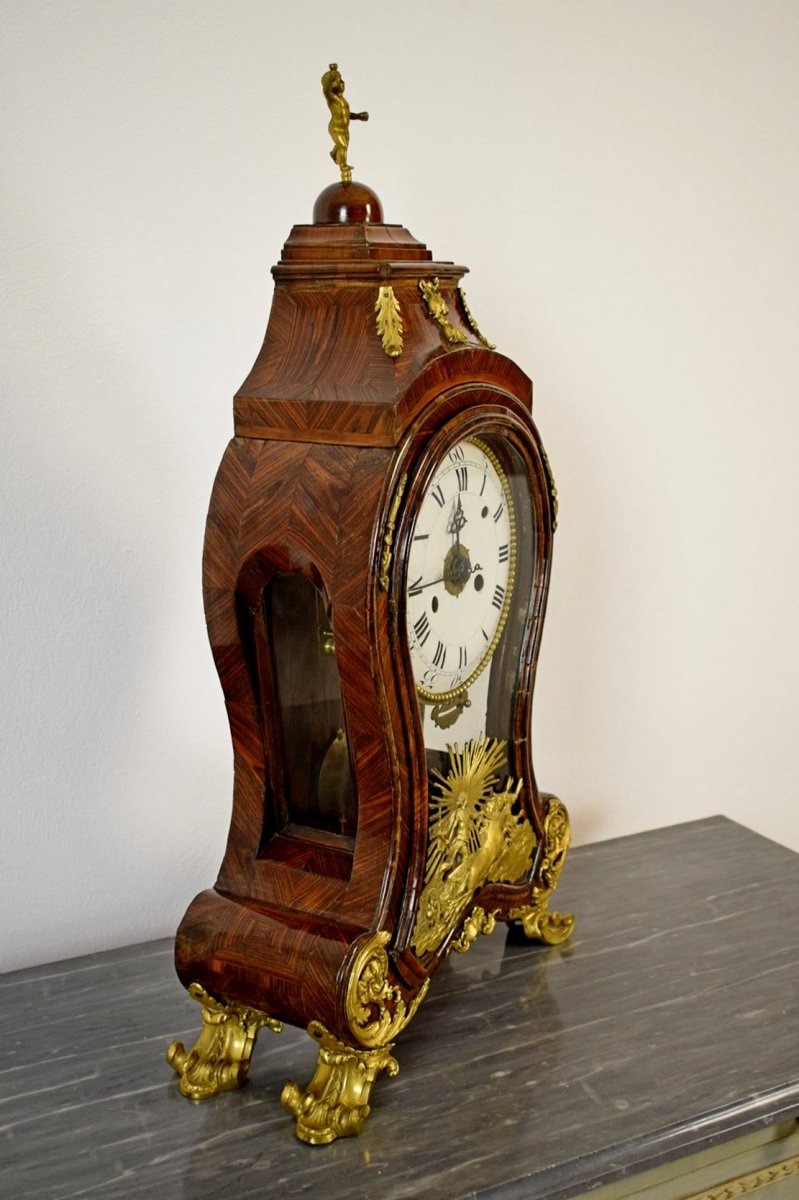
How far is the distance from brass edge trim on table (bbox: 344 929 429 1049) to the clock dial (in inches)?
8.6

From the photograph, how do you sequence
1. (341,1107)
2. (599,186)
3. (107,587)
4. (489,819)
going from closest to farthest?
(341,1107) → (489,819) → (107,587) → (599,186)

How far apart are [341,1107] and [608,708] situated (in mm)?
788

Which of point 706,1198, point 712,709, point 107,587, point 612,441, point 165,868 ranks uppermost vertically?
A: point 612,441

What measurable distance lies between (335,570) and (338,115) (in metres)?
0.38

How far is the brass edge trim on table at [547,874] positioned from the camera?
134cm

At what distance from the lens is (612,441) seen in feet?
5.46

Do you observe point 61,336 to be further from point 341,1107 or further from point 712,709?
point 712,709

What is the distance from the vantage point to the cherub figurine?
1.10 m

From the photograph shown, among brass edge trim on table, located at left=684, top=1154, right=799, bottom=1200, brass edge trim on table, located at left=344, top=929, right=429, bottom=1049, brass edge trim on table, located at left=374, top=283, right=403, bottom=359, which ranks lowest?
brass edge trim on table, located at left=684, top=1154, right=799, bottom=1200

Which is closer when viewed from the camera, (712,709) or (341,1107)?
(341,1107)

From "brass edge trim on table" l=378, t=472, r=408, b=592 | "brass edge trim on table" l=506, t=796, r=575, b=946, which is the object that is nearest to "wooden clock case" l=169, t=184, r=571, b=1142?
"brass edge trim on table" l=378, t=472, r=408, b=592

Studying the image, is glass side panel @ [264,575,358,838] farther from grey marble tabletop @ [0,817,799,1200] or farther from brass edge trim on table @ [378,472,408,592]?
grey marble tabletop @ [0,817,799,1200]

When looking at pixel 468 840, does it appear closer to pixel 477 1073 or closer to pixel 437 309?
pixel 477 1073

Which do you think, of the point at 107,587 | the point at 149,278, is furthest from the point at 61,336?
the point at 107,587
